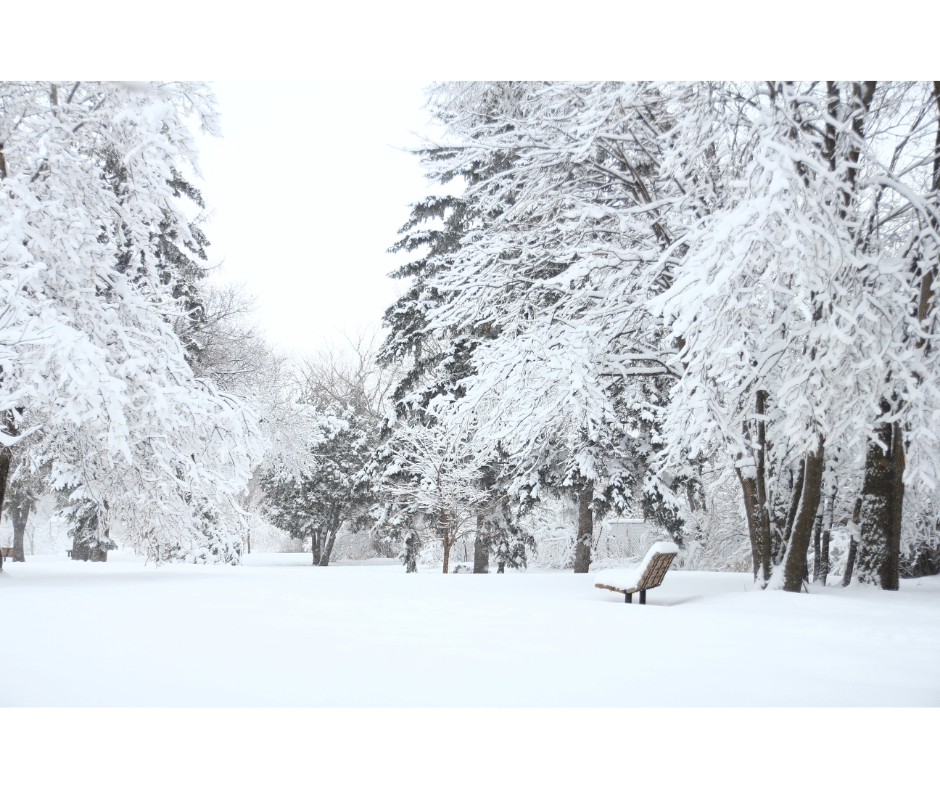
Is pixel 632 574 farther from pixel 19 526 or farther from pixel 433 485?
pixel 19 526

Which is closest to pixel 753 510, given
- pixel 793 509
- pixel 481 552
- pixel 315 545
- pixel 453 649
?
pixel 793 509

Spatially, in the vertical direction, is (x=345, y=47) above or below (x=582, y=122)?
Result: below

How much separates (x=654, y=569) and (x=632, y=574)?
16 cm

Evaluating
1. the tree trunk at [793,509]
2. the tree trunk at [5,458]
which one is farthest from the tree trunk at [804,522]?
the tree trunk at [5,458]

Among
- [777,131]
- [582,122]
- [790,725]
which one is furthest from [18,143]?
[790,725]

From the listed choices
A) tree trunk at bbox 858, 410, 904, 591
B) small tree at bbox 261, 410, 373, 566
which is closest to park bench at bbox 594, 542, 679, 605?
tree trunk at bbox 858, 410, 904, 591

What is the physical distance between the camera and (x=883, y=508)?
16.2 feet

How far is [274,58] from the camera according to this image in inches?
147

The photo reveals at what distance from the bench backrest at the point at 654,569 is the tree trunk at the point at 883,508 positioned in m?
1.73

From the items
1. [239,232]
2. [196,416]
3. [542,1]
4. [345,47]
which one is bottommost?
[196,416]

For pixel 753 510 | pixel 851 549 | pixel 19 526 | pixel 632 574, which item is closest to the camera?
pixel 632 574

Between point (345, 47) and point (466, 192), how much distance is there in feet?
9.05

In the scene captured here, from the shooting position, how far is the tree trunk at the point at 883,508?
16.0ft

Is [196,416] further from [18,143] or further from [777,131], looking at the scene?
[777,131]
